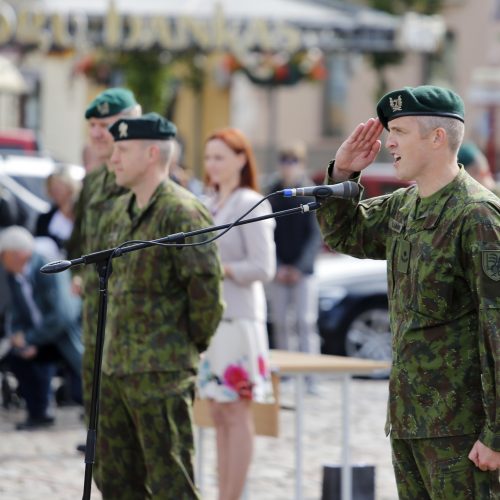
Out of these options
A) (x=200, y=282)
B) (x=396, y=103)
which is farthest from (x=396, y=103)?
(x=200, y=282)

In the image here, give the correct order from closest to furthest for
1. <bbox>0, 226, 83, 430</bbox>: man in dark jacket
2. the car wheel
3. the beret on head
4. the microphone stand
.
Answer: the microphone stand, <bbox>0, 226, 83, 430</bbox>: man in dark jacket, the beret on head, the car wheel

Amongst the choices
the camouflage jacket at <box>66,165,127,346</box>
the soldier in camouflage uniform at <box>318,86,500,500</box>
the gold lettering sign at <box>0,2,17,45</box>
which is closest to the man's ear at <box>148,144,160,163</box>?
the camouflage jacket at <box>66,165,127,346</box>

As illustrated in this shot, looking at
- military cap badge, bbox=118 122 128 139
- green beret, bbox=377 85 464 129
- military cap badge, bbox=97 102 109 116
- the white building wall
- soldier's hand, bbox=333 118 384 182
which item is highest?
the white building wall

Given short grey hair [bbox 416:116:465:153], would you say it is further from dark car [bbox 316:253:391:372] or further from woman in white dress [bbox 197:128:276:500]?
dark car [bbox 316:253:391:372]

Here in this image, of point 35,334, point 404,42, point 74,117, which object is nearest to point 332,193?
point 35,334

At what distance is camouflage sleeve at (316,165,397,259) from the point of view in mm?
5015

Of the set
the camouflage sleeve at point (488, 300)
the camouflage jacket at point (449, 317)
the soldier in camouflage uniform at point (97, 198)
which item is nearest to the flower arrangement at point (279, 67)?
the soldier in camouflage uniform at point (97, 198)

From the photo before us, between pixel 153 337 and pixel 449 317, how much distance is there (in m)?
1.75

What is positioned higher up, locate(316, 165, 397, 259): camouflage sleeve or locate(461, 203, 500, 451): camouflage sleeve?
locate(316, 165, 397, 259): camouflage sleeve

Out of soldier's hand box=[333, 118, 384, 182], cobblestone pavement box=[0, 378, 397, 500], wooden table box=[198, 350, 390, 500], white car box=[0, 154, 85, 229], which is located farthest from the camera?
white car box=[0, 154, 85, 229]

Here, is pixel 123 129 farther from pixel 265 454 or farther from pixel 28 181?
pixel 28 181

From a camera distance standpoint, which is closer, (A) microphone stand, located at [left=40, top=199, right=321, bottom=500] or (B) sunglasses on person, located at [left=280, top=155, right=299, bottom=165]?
(A) microphone stand, located at [left=40, top=199, right=321, bottom=500]

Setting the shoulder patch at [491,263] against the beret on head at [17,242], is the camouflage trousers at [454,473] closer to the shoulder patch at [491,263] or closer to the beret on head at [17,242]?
the shoulder patch at [491,263]

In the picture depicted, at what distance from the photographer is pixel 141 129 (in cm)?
633
